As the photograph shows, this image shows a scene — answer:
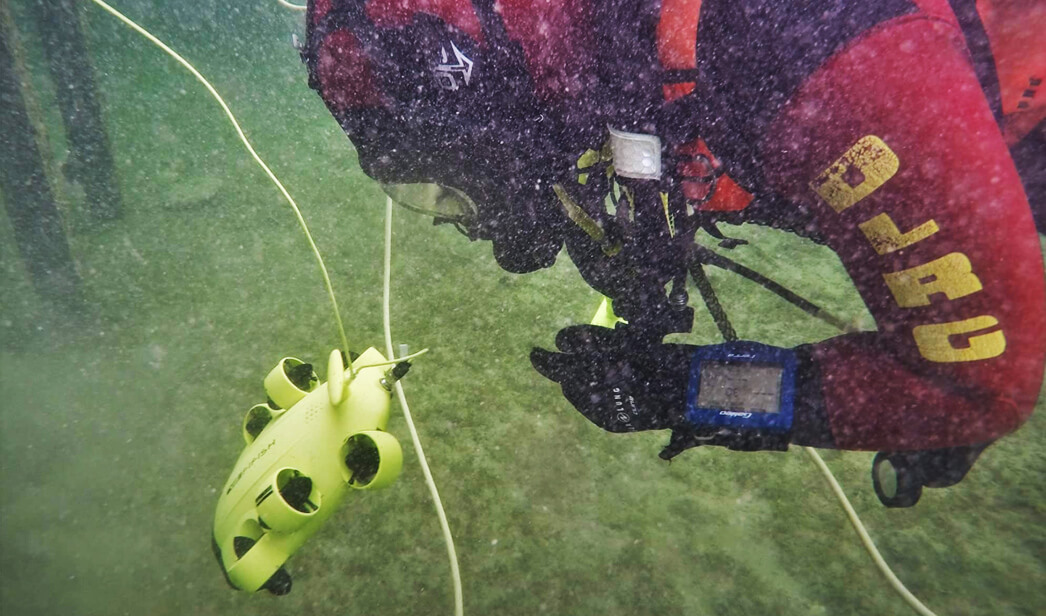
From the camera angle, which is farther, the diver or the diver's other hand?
the diver's other hand

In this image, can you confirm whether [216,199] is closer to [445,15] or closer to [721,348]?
[445,15]

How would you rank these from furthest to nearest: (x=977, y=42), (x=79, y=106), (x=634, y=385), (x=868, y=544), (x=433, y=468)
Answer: (x=79, y=106)
(x=433, y=468)
(x=868, y=544)
(x=634, y=385)
(x=977, y=42)

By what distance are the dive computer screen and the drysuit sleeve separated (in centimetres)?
27

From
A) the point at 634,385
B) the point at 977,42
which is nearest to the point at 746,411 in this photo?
the point at 634,385

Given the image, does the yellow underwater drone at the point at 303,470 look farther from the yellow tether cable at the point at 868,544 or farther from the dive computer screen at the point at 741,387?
the yellow tether cable at the point at 868,544

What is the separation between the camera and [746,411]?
123 cm

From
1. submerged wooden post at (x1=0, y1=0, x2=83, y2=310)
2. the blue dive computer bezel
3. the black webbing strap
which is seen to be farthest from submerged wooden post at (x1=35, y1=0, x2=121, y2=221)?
the black webbing strap

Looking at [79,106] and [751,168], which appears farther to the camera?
[79,106]

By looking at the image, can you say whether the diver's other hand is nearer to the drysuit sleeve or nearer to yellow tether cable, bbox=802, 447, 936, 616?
the drysuit sleeve

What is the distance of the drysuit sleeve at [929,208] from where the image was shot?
2.83 ft

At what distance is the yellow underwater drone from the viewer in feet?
4.64

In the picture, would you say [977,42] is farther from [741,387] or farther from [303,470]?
[303,470]

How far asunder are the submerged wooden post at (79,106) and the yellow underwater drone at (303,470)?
2.79 m

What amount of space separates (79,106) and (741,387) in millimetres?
3988
